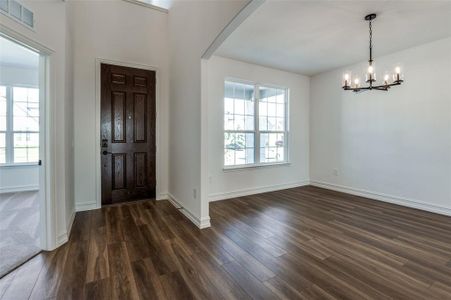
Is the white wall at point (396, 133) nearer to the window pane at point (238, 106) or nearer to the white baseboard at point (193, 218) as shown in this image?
the window pane at point (238, 106)

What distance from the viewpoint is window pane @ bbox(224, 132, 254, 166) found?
4.36 metres

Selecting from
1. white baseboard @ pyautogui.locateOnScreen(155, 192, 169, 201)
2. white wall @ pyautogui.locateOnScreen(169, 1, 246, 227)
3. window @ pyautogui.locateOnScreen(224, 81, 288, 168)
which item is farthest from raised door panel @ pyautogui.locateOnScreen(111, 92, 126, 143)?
window @ pyautogui.locateOnScreen(224, 81, 288, 168)

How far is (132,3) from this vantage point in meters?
3.86

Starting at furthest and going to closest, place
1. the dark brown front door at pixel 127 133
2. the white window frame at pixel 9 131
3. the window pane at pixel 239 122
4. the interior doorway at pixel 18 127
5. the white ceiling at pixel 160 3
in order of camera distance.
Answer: the white window frame at pixel 9 131, the window pane at pixel 239 122, the interior doorway at pixel 18 127, the white ceiling at pixel 160 3, the dark brown front door at pixel 127 133

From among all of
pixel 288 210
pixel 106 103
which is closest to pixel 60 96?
pixel 106 103

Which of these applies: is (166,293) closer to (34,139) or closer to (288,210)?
(288,210)

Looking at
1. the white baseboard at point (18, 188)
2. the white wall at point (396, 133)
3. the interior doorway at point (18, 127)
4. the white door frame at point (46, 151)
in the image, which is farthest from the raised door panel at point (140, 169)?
the white wall at point (396, 133)

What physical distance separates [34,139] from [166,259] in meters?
4.96

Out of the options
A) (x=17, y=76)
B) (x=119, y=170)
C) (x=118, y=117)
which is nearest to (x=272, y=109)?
(x=118, y=117)

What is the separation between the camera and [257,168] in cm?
466

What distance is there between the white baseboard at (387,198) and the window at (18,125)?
677cm

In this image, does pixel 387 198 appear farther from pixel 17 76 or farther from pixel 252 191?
pixel 17 76

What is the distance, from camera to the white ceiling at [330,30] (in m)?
2.54

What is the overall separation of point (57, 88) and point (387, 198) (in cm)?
537
